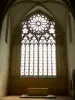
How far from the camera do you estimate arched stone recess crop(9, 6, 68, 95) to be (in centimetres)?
1495

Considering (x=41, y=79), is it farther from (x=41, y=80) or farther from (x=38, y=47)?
(x=38, y=47)

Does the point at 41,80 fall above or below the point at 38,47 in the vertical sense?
below

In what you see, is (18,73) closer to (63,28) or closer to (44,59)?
(44,59)

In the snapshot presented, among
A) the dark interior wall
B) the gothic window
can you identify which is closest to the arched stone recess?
the dark interior wall

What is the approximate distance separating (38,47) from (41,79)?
2.64 m

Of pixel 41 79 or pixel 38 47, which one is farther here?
pixel 38 47

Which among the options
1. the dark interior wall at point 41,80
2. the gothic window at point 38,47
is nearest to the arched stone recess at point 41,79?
the dark interior wall at point 41,80

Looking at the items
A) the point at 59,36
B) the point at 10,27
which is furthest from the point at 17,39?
the point at 59,36

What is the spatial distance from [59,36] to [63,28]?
0.73m

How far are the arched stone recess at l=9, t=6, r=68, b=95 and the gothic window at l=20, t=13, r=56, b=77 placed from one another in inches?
13.3

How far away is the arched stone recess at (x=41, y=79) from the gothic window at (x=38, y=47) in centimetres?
34

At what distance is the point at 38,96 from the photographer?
13031 millimetres

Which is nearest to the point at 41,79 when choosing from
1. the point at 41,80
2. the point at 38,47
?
the point at 41,80

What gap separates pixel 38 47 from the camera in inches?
628
